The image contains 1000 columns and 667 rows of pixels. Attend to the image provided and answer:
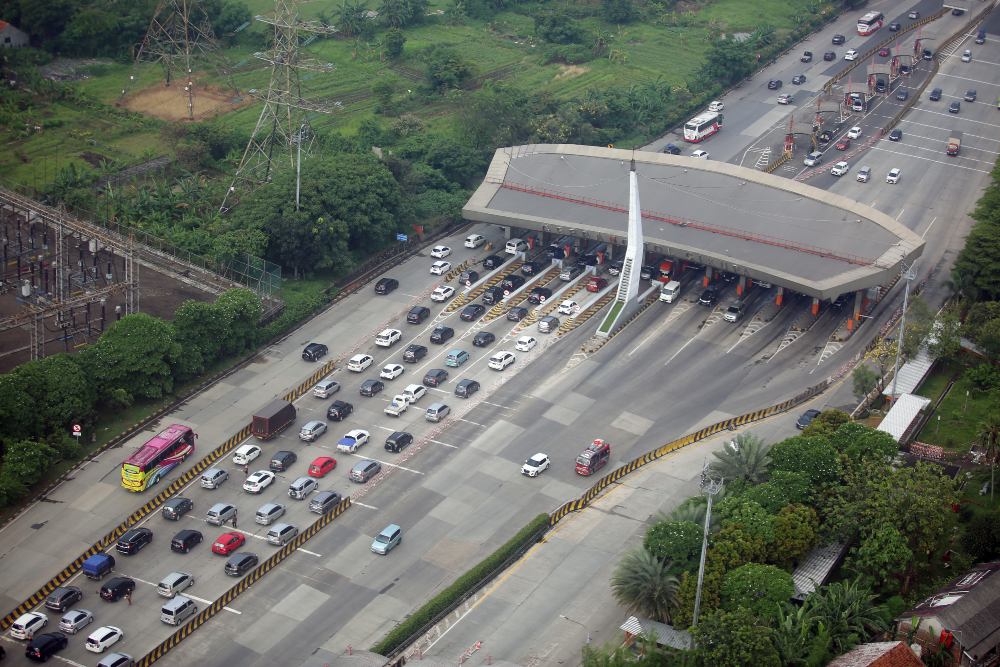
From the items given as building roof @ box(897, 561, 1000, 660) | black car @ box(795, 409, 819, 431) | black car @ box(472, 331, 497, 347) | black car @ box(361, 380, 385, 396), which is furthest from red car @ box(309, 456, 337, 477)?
building roof @ box(897, 561, 1000, 660)

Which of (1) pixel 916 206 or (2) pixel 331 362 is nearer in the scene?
(2) pixel 331 362

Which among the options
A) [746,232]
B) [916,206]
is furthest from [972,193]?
[746,232]

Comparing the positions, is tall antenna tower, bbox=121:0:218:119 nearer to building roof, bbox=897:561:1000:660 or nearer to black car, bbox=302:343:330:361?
black car, bbox=302:343:330:361

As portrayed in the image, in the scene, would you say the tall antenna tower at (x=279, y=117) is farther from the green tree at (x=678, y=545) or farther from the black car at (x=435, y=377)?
the green tree at (x=678, y=545)

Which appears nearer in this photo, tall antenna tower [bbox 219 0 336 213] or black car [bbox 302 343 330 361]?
black car [bbox 302 343 330 361]

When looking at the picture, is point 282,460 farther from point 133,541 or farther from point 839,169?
point 839,169

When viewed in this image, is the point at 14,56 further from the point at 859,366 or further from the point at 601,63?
the point at 859,366

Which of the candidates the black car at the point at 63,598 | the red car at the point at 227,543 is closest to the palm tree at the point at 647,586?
the red car at the point at 227,543
